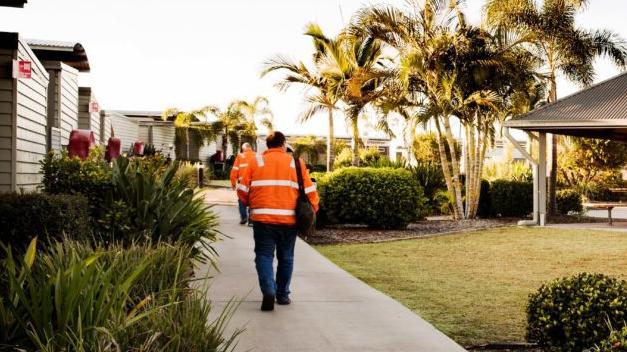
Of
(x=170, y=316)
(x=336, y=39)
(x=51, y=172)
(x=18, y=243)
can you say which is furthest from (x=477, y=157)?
(x=170, y=316)

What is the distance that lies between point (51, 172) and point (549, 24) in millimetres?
18444

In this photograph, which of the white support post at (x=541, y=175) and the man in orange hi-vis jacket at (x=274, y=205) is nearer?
the man in orange hi-vis jacket at (x=274, y=205)

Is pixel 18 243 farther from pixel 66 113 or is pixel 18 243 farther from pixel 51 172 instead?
pixel 66 113

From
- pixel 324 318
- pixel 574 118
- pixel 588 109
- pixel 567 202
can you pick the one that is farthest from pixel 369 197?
pixel 324 318

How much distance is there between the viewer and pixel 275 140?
8141 mm

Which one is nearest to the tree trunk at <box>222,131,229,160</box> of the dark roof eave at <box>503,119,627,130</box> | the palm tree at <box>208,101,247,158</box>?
the palm tree at <box>208,101,247,158</box>

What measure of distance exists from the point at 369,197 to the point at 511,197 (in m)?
6.85

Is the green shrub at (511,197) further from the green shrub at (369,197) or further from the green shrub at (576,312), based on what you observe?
the green shrub at (576,312)

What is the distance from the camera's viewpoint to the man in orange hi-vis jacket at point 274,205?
7926 mm

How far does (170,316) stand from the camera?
472 centimetres

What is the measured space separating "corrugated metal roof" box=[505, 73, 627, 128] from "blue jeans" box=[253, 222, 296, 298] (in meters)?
13.8

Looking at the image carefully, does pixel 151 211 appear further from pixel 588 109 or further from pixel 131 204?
pixel 588 109

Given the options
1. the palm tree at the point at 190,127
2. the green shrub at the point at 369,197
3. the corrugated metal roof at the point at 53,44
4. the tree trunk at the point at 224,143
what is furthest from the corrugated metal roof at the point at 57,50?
the tree trunk at the point at 224,143

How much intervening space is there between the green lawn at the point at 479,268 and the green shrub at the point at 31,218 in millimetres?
3843
